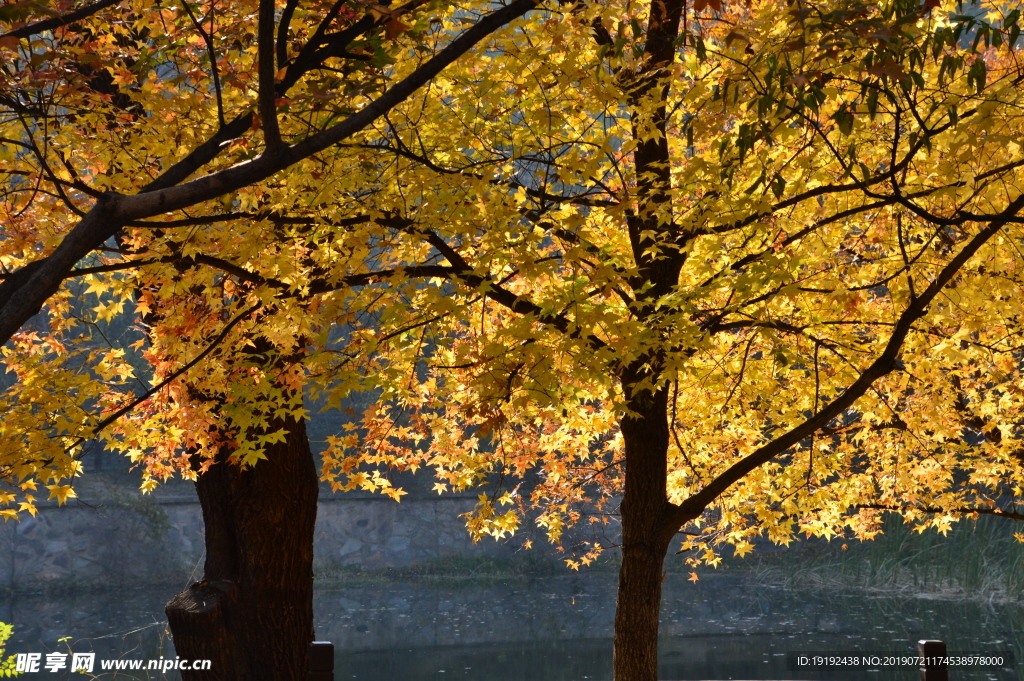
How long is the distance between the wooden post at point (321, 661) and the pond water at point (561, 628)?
948 centimetres

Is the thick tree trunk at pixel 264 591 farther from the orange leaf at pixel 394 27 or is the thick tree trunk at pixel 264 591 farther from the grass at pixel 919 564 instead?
the grass at pixel 919 564

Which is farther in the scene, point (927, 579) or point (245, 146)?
point (927, 579)

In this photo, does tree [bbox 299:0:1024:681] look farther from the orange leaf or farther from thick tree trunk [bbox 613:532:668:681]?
the orange leaf

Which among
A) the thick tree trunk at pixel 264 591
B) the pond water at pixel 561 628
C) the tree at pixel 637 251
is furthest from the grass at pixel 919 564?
the thick tree trunk at pixel 264 591

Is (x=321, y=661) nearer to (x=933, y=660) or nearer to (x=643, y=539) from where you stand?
(x=643, y=539)

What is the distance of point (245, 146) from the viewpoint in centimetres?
477

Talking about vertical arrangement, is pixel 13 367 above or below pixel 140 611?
above

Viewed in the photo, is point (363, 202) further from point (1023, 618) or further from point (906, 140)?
point (1023, 618)

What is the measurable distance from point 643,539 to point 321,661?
2222 millimetres

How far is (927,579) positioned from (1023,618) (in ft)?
8.38

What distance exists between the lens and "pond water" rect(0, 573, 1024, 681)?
51.1 feet

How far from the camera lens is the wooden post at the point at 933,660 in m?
5.36

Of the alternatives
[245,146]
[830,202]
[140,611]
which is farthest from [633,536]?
[140,611]

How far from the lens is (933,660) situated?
539 centimetres
